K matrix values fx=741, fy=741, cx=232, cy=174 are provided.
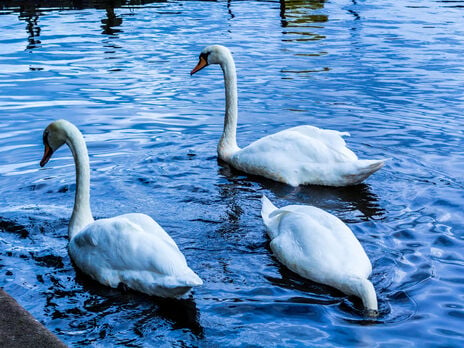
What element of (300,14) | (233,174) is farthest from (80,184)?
(300,14)

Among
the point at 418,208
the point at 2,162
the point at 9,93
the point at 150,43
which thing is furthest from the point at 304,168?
the point at 150,43

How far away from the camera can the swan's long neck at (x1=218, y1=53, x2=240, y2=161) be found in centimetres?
892

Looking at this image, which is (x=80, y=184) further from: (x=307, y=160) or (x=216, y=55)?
(x=216, y=55)

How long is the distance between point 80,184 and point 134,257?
1.20 meters

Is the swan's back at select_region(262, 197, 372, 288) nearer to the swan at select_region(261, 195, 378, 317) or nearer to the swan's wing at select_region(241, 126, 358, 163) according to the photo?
the swan at select_region(261, 195, 378, 317)

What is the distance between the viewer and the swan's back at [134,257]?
517cm

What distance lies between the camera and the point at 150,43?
54.4 feet

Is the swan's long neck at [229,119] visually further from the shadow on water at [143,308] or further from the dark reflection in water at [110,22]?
the dark reflection in water at [110,22]

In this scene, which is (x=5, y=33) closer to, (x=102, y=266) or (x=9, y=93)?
(x=9, y=93)

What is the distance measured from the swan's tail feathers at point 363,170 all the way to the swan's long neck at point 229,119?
160 cm

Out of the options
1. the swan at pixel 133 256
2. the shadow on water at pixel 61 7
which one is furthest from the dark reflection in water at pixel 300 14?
the swan at pixel 133 256

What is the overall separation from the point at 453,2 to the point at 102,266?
1999 centimetres

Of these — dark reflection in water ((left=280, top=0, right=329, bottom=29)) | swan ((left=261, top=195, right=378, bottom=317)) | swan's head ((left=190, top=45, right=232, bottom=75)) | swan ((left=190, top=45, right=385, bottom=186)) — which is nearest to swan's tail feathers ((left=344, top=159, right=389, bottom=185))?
swan ((left=190, top=45, right=385, bottom=186))

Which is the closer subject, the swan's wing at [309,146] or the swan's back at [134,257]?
the swan's back at [134,257]
